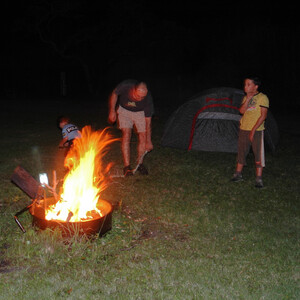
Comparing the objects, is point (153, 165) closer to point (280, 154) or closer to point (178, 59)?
point (280, 154)

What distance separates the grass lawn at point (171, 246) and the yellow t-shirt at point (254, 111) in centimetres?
109

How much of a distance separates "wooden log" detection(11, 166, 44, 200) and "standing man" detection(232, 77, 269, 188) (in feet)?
12.0

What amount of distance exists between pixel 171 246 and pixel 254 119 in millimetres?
3108

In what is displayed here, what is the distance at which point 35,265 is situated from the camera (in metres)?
3.86

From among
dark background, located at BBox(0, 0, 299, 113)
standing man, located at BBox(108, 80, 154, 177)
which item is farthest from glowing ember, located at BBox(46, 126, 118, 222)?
dark background, located at BBox(0, 0, 299, 113)

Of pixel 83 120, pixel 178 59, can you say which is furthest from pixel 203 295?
pixel 178 59

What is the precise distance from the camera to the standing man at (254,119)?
6395mm

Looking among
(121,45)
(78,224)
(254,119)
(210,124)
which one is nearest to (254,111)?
(254,119)

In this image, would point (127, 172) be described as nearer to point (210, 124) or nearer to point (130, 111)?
point (130, 111)

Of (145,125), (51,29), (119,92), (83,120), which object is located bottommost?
(83,120)

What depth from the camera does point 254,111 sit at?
6547mm

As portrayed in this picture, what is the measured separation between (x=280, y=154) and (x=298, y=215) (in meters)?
4.59

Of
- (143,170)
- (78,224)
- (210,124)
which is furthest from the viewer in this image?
(210,124)

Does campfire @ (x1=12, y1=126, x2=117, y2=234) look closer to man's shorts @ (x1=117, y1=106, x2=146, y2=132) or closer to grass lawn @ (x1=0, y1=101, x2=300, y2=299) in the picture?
grass lawn @ (x1=0, y1=101, x2=300, y2=299)
